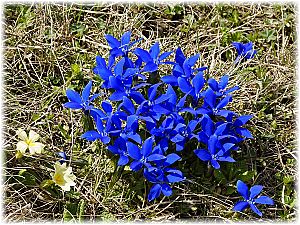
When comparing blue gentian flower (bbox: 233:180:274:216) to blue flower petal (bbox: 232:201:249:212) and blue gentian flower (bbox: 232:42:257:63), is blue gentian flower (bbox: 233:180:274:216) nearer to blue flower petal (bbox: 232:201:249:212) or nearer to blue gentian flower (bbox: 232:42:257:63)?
blue flower petal (bbox: 232:201:249:212)

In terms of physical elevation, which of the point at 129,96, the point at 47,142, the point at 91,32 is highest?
the point at 91,32

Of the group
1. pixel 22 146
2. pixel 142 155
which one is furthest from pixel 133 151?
pixel 22 146

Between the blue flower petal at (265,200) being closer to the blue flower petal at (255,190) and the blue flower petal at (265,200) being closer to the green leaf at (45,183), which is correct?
the blue flower petal at (255,190)

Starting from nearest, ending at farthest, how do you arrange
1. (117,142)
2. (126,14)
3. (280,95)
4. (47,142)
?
(117,142) < (47,142) < (280,95) < (126,14)

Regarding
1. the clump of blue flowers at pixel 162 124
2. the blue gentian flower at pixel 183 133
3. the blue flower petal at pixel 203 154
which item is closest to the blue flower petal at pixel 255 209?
the clump of blue flowers at pixel 162 124

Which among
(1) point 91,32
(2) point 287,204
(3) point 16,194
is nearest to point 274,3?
(1) point 91,32

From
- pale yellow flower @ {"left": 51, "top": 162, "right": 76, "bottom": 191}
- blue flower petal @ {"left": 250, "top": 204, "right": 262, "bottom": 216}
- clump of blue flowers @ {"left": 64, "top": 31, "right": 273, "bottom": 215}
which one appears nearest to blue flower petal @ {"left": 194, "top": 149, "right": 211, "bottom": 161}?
clump of blue flowers @ {"left": 64, "top": 31, "right": 273, "bottom": 215}

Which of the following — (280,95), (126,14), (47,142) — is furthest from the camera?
(126,14)

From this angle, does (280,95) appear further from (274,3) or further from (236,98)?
(274,3)
